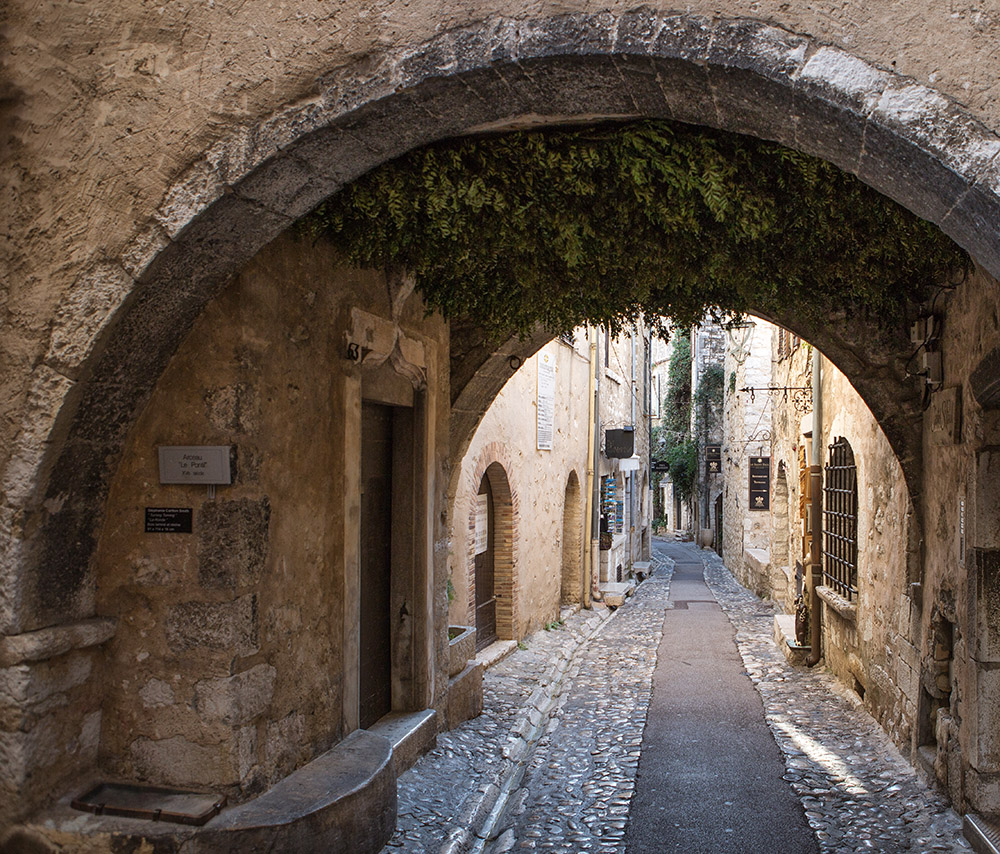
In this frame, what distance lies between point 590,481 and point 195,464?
11.3m

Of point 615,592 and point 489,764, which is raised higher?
point 489,764

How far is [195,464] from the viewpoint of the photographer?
3500 millimetres

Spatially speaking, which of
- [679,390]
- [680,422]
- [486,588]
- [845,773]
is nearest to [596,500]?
[486,588]

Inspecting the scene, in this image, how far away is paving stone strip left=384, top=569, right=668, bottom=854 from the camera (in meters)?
4.46

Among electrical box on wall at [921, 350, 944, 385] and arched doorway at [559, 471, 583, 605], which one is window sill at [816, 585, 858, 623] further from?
arched doorway at [559, 471, 583, 605]

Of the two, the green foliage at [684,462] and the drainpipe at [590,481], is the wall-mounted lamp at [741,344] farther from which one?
the green foliage at [684,462]

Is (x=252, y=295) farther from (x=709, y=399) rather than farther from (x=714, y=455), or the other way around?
(x=709, y=399)

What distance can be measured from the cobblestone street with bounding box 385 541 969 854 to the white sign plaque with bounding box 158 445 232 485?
6.40 ft

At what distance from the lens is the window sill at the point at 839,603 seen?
7.40 metres

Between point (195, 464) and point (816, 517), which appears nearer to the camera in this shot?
point (195, 464)

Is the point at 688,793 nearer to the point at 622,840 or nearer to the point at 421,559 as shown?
the point at 622,840

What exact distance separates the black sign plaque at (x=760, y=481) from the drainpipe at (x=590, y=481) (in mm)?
3582

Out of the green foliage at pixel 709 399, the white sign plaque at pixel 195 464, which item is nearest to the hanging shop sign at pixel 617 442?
the green foliage at pixel 709 399

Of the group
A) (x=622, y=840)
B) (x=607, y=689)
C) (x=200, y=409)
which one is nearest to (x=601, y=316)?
(x=200, y=409)
